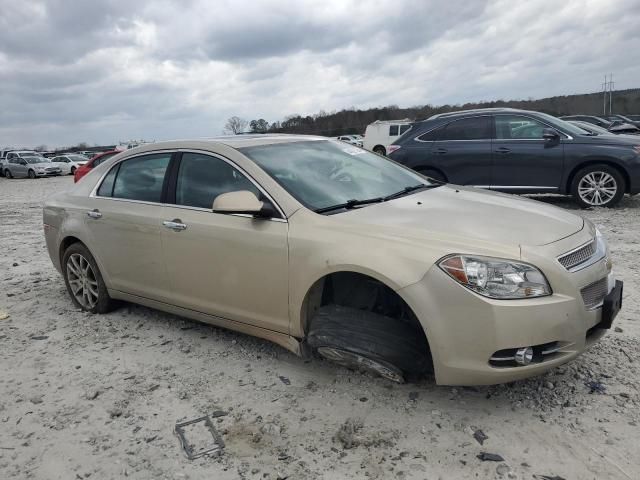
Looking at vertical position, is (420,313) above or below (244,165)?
below

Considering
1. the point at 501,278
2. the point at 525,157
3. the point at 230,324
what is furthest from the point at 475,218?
the point at 525,157

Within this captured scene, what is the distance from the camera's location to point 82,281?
482 cm

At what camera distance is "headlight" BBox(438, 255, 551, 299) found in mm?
2613

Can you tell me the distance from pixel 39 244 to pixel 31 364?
5.23 m

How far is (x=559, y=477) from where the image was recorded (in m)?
2.35

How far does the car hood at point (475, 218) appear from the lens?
2.84 m

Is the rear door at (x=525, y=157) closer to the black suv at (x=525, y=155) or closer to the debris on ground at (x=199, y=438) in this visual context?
the black suv at (x=525, y=155)

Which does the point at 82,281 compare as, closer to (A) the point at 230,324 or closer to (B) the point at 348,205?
(A) the point at 230,324

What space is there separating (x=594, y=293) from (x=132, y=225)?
3.23m

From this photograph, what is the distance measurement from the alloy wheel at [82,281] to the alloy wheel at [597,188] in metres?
7.54

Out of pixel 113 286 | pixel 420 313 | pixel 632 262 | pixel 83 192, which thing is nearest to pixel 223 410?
pixel 420 313

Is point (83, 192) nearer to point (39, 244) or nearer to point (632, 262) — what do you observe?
point (39, 244)

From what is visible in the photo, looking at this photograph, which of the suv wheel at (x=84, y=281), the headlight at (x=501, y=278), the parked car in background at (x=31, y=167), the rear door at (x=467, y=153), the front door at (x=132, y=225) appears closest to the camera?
the headlight at (x=501, y=278)

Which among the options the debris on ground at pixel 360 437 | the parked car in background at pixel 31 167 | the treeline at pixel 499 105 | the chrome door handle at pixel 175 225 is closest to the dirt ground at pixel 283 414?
the debris on ground at pixel 360 437
